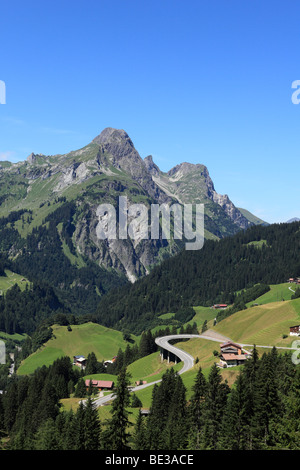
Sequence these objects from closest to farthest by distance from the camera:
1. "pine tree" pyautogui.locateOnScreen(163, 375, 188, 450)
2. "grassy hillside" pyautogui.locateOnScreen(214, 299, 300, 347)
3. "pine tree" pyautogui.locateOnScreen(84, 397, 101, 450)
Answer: "pine tree" pyautogui.locateOnScreen(84, 397, 101, 450)
"pine tree" pyautogui.locateOnScreen(163, 375, 188, 450)
"grassy hillside" pyautogui.locateOnScreen(214, 299, 300, 347)

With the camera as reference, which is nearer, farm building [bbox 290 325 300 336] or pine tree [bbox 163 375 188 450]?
pine tree [bbox 163 375 188 450]

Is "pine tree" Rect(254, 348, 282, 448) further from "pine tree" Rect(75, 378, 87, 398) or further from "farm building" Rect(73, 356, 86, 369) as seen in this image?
"farm building" Rect(73, 356, 86, 369)

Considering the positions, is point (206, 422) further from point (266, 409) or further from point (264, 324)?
point (264, 324)

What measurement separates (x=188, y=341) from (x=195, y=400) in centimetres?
9112

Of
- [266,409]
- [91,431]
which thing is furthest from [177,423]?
[91,431]

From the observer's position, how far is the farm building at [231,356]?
106m

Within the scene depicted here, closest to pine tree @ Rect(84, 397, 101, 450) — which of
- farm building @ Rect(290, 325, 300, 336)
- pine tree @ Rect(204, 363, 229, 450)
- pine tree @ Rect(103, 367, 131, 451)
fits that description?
pine tree @ Rect(103, 367, 131, 451)

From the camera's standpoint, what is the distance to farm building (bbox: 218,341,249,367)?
349 ft

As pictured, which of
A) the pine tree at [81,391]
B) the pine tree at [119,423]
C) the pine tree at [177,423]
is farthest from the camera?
the pine tree at [81,391]

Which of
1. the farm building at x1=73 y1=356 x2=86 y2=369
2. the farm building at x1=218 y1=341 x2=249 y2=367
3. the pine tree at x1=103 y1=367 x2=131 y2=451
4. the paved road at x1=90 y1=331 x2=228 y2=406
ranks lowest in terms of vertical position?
the farm building at x1=73 y1=356 x2=86 y2=369

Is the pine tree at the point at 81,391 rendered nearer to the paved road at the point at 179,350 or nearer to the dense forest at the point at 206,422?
the paved road at the point at 179,350

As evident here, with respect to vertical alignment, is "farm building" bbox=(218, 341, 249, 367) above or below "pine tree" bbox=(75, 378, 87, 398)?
above

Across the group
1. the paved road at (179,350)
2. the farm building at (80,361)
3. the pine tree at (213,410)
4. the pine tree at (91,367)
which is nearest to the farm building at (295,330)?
the paved road at (179,350)

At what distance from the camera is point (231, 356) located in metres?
109
